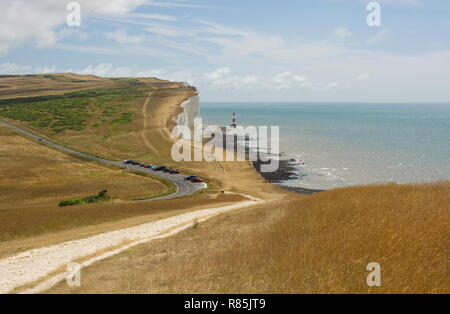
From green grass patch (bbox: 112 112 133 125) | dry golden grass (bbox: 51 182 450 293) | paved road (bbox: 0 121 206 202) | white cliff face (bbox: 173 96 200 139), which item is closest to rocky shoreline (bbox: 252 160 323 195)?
paved road (bbox: 0 121 206 202)

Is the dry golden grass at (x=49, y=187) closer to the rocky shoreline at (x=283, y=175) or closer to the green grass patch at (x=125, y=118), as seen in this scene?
the rocky shoreline at (x=283, y=175)

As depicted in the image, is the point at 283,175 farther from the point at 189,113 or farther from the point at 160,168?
the point at 189,113

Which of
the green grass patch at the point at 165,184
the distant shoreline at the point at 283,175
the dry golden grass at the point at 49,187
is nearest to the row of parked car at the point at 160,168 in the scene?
the green grass patch at the point at 165,184

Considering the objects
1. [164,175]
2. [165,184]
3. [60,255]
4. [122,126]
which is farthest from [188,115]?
[60,255]

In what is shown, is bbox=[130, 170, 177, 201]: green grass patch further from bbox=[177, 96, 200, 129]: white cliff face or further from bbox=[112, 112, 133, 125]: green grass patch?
bbox=[177, 96, 200, 129]: white cliff face

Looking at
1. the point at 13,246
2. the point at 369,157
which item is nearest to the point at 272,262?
the point at 13,246
